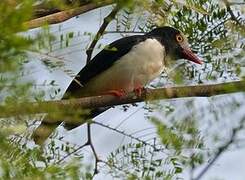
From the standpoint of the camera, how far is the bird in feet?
10.3

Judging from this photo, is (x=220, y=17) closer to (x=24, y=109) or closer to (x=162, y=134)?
(x=162, y=134)

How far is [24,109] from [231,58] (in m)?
0.73

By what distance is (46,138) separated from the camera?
6.70ft

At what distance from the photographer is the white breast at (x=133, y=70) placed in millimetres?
3139

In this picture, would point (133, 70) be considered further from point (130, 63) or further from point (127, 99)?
point (127, 99)

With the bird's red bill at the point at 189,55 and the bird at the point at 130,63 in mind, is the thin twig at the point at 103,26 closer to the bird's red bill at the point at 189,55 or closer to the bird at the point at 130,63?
the bird's red bill at the point at 189,55

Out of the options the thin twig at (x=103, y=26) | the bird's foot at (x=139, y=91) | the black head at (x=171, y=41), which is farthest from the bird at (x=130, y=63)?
the thin twig at (x=103, y=26)

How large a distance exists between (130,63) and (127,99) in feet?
1.98

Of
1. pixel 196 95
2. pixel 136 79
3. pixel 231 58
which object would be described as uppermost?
pixel 231 58

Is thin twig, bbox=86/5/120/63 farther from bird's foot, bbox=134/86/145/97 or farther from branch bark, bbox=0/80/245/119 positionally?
bird's foot, bbox=134/86/145/97

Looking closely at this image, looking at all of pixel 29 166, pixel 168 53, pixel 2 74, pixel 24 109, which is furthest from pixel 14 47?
pixel 168 53

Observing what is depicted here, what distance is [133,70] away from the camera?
126 inches

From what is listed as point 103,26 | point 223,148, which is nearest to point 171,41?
point 103,26

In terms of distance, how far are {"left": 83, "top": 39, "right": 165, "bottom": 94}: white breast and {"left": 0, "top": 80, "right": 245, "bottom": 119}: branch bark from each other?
1.17ft
